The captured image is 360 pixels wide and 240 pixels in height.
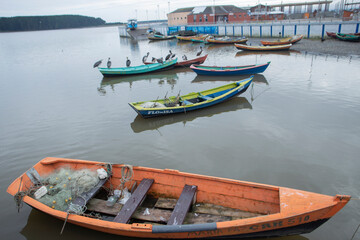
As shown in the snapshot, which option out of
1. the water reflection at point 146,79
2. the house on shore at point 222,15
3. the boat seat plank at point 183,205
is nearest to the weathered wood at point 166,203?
the boat seat plank at point 183,205

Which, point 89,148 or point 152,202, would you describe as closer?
point 152,202

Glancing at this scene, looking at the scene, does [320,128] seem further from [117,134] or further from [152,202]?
[117,134]

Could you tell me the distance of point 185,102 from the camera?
1214cm

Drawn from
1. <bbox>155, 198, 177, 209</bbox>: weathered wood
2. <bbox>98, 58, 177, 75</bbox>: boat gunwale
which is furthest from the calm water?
<bbox>98, 58, 177, 75</bbox>: boat gunwale

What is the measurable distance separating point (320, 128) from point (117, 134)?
851cm

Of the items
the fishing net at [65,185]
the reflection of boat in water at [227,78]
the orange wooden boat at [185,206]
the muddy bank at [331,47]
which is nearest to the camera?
the orange wooden boat at [185,206]

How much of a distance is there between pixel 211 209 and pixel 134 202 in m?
1.78

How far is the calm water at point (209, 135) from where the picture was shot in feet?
22.3

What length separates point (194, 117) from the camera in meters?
11.9

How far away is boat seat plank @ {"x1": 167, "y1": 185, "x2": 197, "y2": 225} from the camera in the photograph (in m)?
5.02

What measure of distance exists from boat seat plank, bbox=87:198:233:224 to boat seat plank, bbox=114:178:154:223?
231 mm

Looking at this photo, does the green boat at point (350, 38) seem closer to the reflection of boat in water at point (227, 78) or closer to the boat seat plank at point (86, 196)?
the reflection of boat in water at point (227, 78)

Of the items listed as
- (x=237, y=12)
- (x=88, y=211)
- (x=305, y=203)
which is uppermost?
(x=237, y=12)

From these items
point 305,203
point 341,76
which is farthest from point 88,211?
point 341,76
